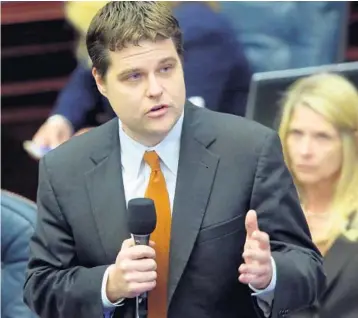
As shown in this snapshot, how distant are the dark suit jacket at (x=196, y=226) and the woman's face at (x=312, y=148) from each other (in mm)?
536

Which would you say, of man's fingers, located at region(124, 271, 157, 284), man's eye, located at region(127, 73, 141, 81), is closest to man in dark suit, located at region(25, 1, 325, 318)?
man's eye, located at region(127, 73, 141, 81)

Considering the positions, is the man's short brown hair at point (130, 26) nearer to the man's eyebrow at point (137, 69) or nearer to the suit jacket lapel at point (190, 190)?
the man's eyebrow at point (137, 69)

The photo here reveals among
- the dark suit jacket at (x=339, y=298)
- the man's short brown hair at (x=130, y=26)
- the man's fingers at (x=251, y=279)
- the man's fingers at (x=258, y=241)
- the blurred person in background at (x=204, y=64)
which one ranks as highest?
the man's short brown hair at (x=130, y=26)

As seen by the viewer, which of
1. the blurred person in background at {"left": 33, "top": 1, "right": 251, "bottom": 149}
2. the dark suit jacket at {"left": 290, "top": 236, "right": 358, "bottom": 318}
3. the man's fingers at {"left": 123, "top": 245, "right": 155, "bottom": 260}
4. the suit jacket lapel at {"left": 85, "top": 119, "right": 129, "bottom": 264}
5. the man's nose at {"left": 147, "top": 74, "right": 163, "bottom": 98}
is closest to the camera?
the man's fingers at {"left": 123, "top": 245, "right": 155, "bottom": 260}

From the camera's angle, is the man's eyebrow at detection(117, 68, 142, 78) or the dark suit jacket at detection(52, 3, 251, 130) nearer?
the man's eyebrow at detection(117, 68, 142, 78)

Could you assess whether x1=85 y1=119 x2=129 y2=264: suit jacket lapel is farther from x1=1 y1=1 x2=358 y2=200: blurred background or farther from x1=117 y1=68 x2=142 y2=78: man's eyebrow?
x1=1 y1=1 x2=358 y2=200: blurred background

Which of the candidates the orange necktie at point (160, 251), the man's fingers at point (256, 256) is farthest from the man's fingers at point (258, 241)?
the orange necktie at point (160, 251)

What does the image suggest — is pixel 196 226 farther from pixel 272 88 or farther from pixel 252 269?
pixel 272 88

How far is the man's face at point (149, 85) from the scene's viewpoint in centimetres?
145

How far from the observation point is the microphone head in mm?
1275

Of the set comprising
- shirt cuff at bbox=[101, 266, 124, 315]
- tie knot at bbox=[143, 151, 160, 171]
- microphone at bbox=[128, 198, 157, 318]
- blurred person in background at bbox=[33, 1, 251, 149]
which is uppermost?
blurred person in background at bbox=[33, 1, 251, 149]

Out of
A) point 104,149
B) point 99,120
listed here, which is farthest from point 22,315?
point 104,149

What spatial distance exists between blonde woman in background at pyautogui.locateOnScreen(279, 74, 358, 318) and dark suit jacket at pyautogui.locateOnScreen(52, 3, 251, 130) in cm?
16

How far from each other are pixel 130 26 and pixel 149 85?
0.12 meters
